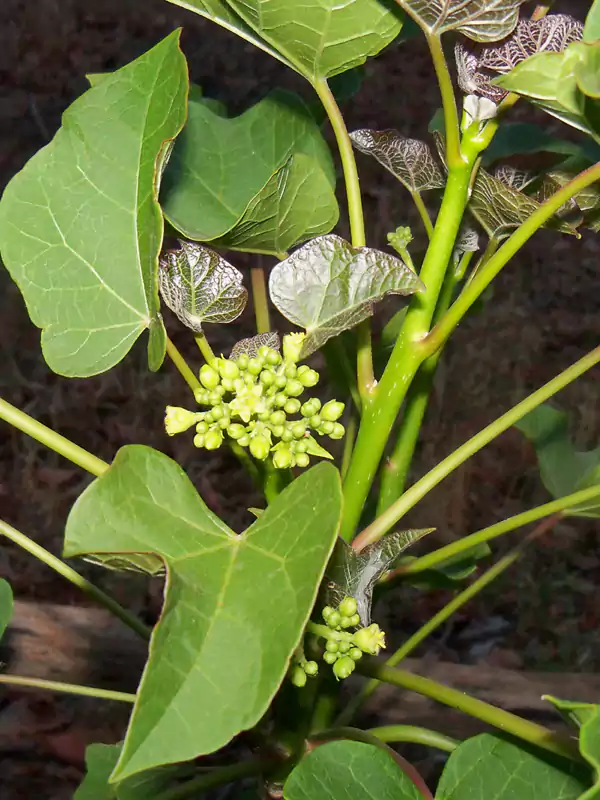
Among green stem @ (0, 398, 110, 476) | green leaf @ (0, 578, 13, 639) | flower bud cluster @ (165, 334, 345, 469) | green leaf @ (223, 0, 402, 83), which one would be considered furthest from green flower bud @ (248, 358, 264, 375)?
green leaf @ (0, 578, 13, 639)

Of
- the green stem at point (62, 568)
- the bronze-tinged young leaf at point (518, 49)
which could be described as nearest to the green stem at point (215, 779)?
the green stem at point (62, 568)

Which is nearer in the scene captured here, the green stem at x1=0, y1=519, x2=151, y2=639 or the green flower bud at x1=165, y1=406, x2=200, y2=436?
the green flower bud at x1=165, y1=406, x2=200, y2=436

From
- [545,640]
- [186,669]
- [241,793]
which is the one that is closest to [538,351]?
[545,640]

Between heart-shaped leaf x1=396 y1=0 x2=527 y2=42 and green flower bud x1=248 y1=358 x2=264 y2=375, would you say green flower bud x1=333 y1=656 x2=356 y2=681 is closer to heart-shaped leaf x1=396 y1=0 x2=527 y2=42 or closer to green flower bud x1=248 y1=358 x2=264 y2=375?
green flower bud x1=248 y1=358 x2=264 y2=375

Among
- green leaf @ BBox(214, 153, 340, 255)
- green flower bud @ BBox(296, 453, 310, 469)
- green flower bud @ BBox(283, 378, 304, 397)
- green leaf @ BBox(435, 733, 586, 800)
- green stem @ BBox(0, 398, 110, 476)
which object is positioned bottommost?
green leaf @ BBox(435, 733, 586, 800)

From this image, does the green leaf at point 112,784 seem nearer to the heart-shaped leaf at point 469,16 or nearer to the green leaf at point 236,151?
the green leaf at point 236,151

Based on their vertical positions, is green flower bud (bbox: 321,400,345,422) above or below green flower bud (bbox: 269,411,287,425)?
below

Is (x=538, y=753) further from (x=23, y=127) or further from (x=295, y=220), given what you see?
(x=23, y=127)

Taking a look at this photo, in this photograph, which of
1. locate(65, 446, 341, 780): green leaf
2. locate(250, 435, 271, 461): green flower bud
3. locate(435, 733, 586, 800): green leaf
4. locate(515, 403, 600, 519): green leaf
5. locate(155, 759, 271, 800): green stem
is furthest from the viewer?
locate(515, 403, 600, 519): green leaf
